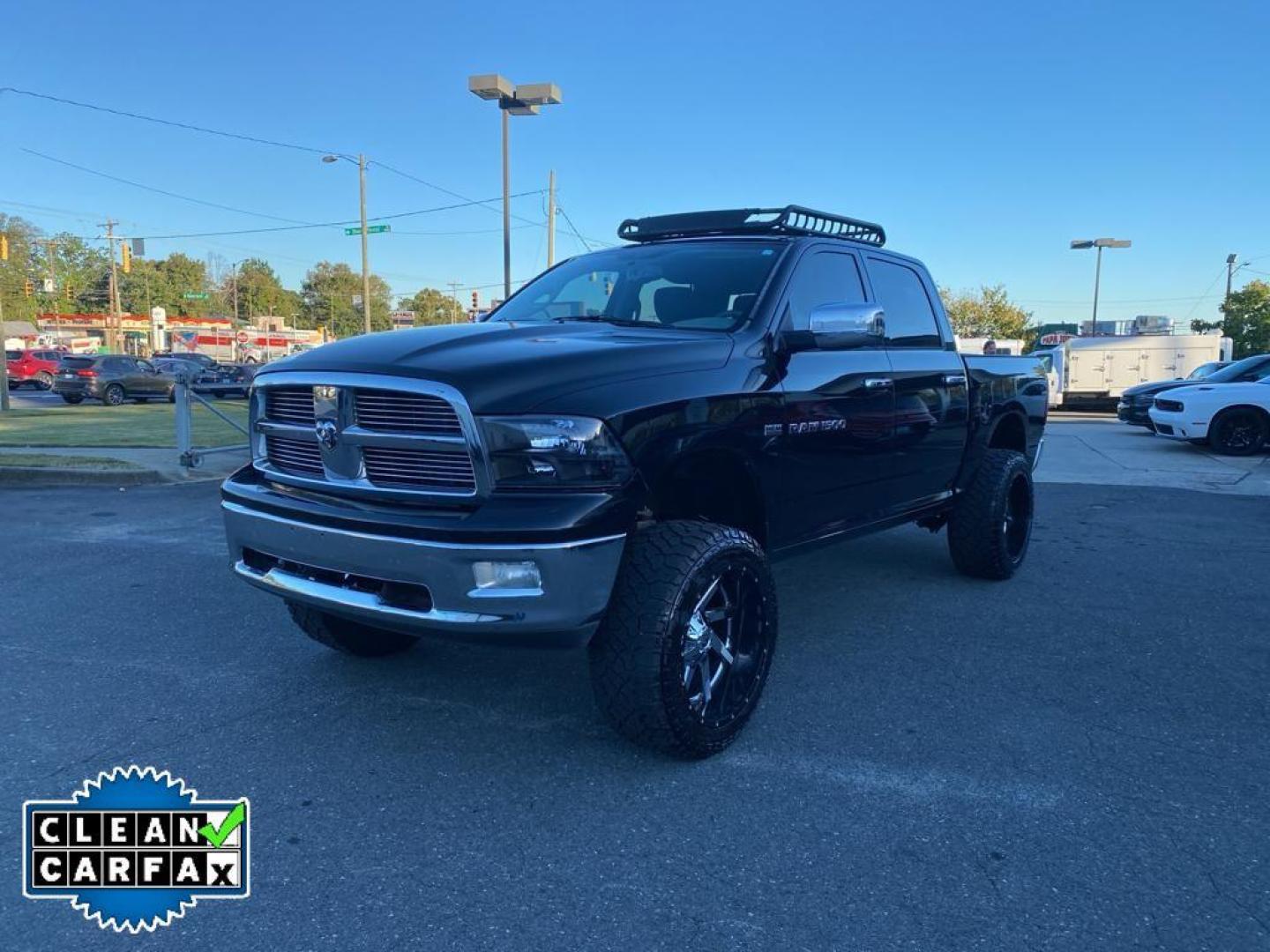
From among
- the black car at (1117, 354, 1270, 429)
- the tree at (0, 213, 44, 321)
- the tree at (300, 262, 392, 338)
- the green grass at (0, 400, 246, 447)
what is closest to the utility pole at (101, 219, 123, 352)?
the tree at (0, 213, 44, 321)

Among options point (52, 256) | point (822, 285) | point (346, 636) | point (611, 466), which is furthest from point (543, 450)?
point (52, 256)

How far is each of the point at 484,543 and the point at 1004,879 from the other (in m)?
1.77

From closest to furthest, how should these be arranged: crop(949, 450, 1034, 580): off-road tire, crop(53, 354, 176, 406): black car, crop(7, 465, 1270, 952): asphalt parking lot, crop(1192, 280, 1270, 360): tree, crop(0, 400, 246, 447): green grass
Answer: crop(7, 465, 1270, 952): asphalt parking lot
crop(949, 450, 1034, 580): off-road tire
crop(0, 400, 246, 447): green grass
crop(53, 354, 176, 406): black car
crop(1192, 280, 1270, 360): tree

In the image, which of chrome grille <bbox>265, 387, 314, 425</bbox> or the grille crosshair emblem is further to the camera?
chrome grille <bbox>265, 387, 314, 425</bbox>

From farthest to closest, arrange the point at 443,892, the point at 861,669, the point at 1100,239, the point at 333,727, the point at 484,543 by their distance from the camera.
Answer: the point at 1100,239, the point at 861,669, the point at 333,727, the point at 484,543, the point at 443,892

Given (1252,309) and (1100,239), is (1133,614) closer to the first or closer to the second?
(1100,239)

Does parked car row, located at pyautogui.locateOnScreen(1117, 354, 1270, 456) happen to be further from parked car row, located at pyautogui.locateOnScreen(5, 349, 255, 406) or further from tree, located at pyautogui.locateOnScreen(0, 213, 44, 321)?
tree, located at pyautogui.locateOnScreen(0, 213, 44, 321)

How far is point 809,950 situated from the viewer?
7.48 feet

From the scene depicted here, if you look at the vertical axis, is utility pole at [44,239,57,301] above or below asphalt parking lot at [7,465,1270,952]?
above

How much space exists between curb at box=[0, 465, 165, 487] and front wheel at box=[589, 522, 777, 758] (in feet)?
28.8

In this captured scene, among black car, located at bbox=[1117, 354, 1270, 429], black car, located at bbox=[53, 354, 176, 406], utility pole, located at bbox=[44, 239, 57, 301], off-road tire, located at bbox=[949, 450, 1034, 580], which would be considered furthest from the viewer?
utility pole, located at bbox=[44, 239, 57, 301]

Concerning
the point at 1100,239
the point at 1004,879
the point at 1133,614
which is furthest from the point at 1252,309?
the point at 1004,879

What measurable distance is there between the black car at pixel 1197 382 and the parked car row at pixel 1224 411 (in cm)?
1

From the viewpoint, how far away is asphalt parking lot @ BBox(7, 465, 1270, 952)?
7.92 feet
